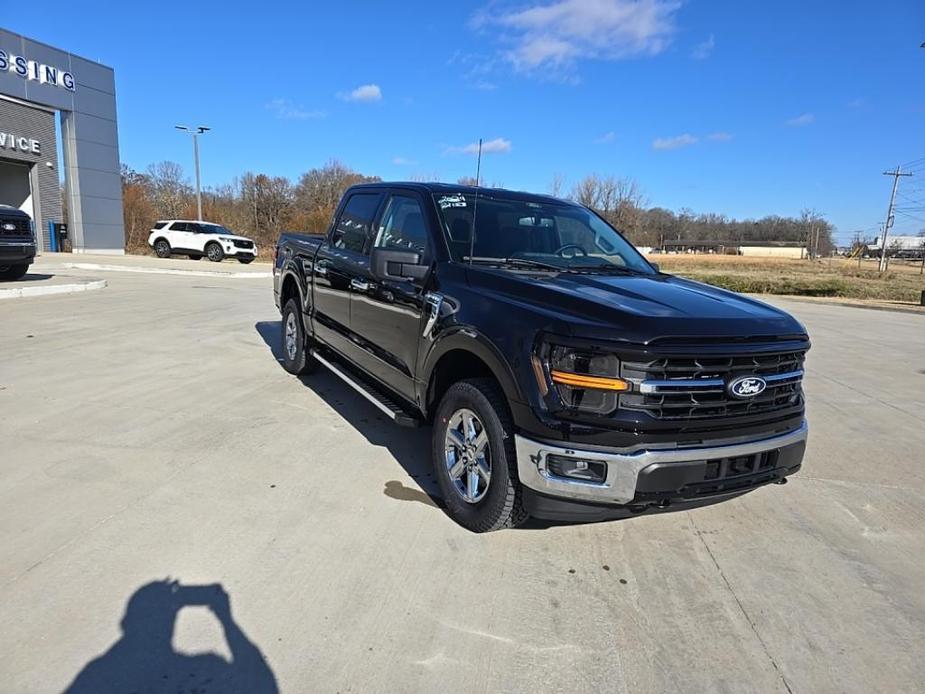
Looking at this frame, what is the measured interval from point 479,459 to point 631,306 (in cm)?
114

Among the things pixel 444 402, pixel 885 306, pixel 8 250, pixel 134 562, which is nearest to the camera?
pixel 134 562

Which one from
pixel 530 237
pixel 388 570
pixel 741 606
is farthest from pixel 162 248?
pixel 741 606

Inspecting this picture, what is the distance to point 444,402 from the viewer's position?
351cm

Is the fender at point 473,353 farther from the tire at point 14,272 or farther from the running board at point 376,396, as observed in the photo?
the tire at point 14,272

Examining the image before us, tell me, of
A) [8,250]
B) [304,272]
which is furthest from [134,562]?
[8,250]

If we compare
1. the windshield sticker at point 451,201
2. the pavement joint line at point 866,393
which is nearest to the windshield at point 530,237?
the windshield sticker at point 451,201

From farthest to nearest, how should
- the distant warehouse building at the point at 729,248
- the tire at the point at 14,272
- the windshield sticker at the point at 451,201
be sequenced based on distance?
1. the distant warehouse building at the point at 729,248
2. the tire at the point at 14,272
3. the windshield sticker at the point at 451,201

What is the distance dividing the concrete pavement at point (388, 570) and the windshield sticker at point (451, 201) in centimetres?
185

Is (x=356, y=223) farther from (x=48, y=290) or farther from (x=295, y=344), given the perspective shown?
(x=48, y=290)

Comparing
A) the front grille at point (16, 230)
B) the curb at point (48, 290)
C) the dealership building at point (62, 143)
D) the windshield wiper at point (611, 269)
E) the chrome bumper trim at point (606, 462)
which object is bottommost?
the curb at point (48, 290)

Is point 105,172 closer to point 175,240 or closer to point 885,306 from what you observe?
point 175,240

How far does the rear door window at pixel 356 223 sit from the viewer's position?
16.5 ft

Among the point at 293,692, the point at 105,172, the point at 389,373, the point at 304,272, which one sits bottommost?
the point at 293,692

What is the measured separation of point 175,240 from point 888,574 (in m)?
28.3
